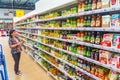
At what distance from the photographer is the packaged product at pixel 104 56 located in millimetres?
2707

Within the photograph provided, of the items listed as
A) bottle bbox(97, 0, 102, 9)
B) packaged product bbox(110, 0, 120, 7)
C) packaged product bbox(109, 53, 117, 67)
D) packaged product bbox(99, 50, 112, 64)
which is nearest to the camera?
packaged product bbox(110, 0, 120, 7)

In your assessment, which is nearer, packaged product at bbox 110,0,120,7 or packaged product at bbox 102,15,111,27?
packaged product at bbox 110,0,120,7

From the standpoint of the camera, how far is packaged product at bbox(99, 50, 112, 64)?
2707 millimetres

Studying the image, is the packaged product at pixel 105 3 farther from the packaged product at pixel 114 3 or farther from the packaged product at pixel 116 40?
the packaged product at pixel 116 40

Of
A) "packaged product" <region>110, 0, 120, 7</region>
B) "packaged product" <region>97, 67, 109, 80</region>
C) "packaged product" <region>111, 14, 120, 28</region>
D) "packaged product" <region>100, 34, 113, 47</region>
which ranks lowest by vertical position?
"packaged product" <region>97, 67, 109, 80</region>

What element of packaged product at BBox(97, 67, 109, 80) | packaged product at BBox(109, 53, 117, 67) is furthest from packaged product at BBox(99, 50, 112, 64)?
packaged product at BBox(97, 67, 109, 80)

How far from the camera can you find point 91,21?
10.3 feet

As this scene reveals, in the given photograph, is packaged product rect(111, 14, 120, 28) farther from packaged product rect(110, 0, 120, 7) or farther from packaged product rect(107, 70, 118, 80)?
packaged product rect(107, 70, 118, 80)

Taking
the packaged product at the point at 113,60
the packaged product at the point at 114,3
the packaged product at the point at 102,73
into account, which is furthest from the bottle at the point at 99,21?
the packaged product at the point at 102,73

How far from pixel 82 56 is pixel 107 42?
0.86m

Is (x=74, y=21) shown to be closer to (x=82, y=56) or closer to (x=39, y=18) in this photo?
(x=82, y=56)

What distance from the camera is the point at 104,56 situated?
2773 millimetres

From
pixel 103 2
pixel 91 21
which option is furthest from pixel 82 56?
pixel 103 2

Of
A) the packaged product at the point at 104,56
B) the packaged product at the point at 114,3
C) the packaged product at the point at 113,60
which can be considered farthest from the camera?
the packaged product at the point at 104,56
